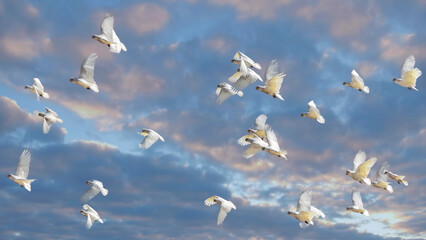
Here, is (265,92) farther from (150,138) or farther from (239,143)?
(150,138)

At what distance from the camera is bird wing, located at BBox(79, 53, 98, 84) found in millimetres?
46594

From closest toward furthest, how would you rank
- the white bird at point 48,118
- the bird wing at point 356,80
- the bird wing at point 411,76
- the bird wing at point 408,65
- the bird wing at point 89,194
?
1. the bird wing at point 411,76
2. the bird wing at point 356,80
3. the bird wing at point 408,65
4. the bird wing at point 89,194
5. the white bird at point 48,118

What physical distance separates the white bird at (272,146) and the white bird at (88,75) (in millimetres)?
15386

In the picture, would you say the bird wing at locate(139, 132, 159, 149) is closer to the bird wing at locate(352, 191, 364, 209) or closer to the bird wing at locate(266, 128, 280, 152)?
the bird wing at locate(266, 128, 280, 152)

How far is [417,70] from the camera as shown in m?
51.3

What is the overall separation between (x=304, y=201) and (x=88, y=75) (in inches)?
833

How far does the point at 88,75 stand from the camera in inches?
1861

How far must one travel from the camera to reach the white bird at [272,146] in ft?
149

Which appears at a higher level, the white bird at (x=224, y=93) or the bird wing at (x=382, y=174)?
the white bird at (x=224, y=93)

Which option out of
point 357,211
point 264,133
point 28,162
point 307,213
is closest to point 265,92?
point 264,133

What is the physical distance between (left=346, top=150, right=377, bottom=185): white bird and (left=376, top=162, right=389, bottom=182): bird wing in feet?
8.58

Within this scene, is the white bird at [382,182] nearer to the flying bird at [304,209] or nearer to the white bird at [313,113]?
the white bird at [313,113]

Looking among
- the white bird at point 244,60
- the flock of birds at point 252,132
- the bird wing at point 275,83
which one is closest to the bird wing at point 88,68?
the flock of birds at point 252,132

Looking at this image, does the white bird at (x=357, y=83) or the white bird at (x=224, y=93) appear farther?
the white bird at (x=357, y=83)
